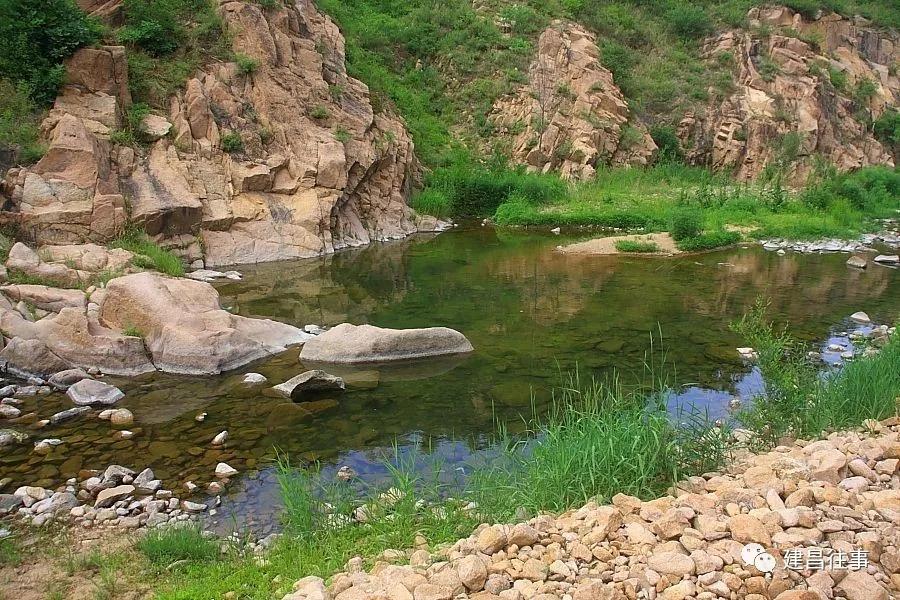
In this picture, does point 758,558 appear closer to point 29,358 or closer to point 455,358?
point 455,358

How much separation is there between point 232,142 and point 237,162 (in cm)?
63

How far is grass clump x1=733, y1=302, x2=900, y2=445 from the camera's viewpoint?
601cm

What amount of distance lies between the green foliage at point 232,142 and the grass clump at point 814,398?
16641 millimetres

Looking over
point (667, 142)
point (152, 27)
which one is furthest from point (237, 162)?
point (667, 142)

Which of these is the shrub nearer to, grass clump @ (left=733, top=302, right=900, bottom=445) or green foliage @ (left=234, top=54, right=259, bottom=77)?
green foliage @ (left=234, top=54, right=259, bottom=77)

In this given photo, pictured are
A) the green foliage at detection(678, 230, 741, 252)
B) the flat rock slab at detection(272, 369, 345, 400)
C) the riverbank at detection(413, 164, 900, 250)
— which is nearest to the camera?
the flat rock slab at detection(272, 369, 345, 400)

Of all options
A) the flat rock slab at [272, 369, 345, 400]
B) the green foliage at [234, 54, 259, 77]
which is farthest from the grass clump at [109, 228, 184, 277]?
the green foliage at [234, 54, 259, 77]

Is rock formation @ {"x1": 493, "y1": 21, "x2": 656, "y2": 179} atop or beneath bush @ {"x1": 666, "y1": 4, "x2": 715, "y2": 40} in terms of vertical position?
beneath

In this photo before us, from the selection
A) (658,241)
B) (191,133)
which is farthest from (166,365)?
(658,241)

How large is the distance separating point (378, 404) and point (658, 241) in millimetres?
14149

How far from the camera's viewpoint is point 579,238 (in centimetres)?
2223

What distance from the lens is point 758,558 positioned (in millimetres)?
3426

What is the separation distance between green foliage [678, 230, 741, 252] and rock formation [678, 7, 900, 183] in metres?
13.5

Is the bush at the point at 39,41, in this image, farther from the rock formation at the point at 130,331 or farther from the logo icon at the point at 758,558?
the logo icon at the point at 758,558
